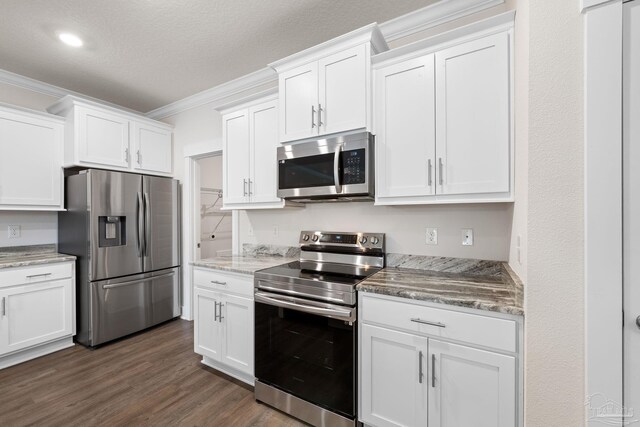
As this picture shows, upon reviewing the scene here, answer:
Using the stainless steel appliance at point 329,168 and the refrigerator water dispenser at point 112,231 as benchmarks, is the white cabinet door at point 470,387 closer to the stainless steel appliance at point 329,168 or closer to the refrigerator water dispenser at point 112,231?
the stainless steel appliance at point 329,168

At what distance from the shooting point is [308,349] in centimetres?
183

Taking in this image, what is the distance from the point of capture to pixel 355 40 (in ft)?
6.35

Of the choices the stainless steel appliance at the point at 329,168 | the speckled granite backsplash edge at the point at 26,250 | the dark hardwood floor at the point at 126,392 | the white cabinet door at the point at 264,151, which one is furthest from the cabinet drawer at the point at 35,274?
the stainless steel appliance at the point at 329,168

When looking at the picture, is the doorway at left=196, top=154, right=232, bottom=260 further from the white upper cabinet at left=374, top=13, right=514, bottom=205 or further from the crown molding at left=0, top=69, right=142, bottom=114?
the white upper cabinet at left=374, top=13, right=514, bottom=205

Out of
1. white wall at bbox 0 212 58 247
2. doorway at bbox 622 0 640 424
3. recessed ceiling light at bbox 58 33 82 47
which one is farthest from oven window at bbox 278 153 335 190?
white wall at bbox 0 212 58 247

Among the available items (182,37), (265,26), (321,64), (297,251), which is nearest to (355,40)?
(321,64)

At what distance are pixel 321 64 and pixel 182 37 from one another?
4.04 feet

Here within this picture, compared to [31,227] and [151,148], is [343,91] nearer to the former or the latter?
[151,148]

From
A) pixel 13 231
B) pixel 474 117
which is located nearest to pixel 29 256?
pixel 13 231

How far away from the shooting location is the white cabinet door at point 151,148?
11.3 ft

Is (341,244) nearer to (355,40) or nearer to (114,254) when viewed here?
(355,40)

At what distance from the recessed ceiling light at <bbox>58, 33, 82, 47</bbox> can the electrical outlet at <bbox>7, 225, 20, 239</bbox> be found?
6.37ft

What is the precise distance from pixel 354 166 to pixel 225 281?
4.41ft

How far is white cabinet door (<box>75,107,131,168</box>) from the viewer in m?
2.97
